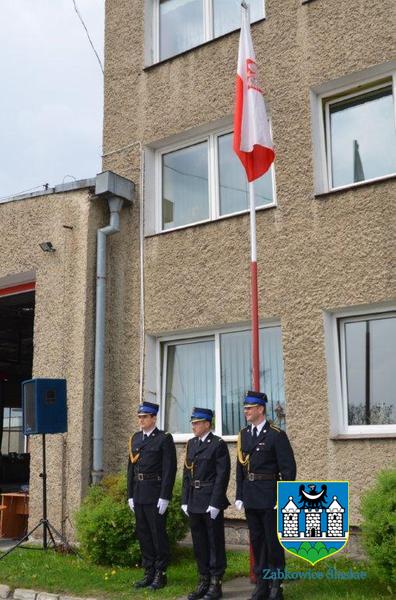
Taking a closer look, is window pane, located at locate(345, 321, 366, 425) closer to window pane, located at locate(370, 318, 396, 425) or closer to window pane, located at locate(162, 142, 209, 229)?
window pane, located at locate(370, 318, 396, 425)

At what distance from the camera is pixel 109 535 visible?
25.8 ft

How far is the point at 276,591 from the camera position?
237 inches

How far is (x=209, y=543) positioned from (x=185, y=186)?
18.3 feet

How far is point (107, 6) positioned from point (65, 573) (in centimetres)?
907

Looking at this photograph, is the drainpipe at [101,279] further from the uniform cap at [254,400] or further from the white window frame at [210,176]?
the uniform cap at [254,400]

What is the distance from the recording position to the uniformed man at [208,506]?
654cm

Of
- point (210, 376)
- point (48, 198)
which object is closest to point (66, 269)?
point (48, 198)

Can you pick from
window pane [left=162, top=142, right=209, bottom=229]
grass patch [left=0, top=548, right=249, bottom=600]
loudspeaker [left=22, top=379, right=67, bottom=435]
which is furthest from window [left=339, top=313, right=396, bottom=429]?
loudspeaker [left=22, top=379, right=67, bottom=435]

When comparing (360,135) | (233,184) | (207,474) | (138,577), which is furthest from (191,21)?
(138,577)

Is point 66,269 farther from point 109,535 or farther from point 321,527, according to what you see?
point 321,527

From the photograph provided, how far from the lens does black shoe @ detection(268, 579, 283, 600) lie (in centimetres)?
602

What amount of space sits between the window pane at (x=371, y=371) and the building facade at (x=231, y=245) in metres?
0.02

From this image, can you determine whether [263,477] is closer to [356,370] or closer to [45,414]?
[356,370]

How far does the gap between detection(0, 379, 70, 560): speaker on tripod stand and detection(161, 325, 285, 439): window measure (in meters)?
1.48
